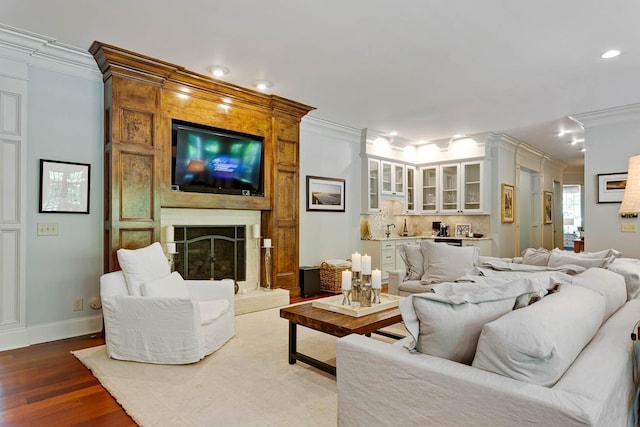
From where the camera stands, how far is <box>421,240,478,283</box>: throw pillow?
3.86 meters

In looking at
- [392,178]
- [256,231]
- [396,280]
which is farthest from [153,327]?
[392,178]

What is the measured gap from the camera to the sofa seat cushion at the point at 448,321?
1.40 m

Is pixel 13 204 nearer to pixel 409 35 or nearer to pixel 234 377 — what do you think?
pixel 234 377

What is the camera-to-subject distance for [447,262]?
3918 mm

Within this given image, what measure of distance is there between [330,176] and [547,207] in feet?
19.0

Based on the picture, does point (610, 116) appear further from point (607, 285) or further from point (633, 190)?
point (607, 285)

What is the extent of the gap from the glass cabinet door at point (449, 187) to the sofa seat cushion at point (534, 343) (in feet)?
19.7

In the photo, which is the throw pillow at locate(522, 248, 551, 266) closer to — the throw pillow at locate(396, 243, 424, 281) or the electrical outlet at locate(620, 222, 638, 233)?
the throw pillow at locate(396, 243, 424, 281)

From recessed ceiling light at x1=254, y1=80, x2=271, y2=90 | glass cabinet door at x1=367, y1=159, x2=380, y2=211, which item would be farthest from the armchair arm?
glass cabinet door at x1=367, y1=159, x2=380, y2=211

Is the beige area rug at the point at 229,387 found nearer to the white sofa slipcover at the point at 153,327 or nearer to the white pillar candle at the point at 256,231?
the white sofa slipcover at the point at 153,327

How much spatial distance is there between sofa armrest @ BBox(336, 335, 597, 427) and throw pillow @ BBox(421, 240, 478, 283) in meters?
2.49

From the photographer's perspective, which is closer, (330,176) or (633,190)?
(633,190)

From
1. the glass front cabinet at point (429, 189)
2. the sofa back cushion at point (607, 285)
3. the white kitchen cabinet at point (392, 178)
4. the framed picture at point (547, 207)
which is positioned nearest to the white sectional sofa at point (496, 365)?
the sofa back cushion at point (607, 285)

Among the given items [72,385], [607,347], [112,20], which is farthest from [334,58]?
[72,385]
